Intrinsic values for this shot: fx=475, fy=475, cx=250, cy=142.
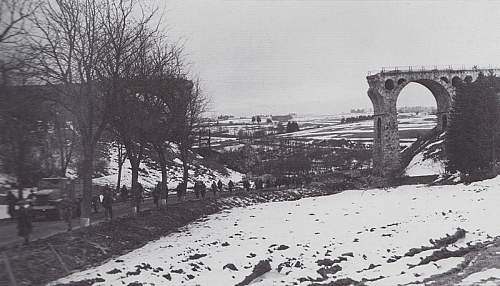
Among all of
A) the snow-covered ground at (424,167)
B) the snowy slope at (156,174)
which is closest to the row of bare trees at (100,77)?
the snowy slope at (156,174)

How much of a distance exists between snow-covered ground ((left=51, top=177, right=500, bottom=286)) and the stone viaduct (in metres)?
31.1

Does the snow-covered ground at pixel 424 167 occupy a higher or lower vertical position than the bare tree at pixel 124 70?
lower

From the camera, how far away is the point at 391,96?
63.7 m

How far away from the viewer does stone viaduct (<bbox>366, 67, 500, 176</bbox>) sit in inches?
2495

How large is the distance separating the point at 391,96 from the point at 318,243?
47.5 metres

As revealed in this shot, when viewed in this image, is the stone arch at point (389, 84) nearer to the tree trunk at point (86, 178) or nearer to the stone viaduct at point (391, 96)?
the stone viaduct at point (391, 96)

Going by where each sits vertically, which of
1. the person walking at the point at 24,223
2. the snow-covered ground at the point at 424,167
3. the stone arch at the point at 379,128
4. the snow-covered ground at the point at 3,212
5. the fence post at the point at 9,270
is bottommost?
the snow-covered ground at the point at 424,167

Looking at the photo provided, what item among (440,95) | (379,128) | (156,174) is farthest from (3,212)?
(440,95)

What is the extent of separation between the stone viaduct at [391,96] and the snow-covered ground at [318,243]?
31.1 meters

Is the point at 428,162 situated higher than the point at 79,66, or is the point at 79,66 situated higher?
the point at 79,66

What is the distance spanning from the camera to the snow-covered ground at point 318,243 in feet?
46.6

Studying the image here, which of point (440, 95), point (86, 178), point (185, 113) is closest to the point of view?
point (86, 178)

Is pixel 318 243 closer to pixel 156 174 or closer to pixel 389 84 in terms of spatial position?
pixel 156 174

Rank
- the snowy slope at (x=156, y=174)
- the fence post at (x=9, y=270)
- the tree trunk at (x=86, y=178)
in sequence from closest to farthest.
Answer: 1. the fence post at (x=9, y=270)
2. the tree trunk at (x=86, y=178)
3. the snowy slope at (x=156, y=174)
